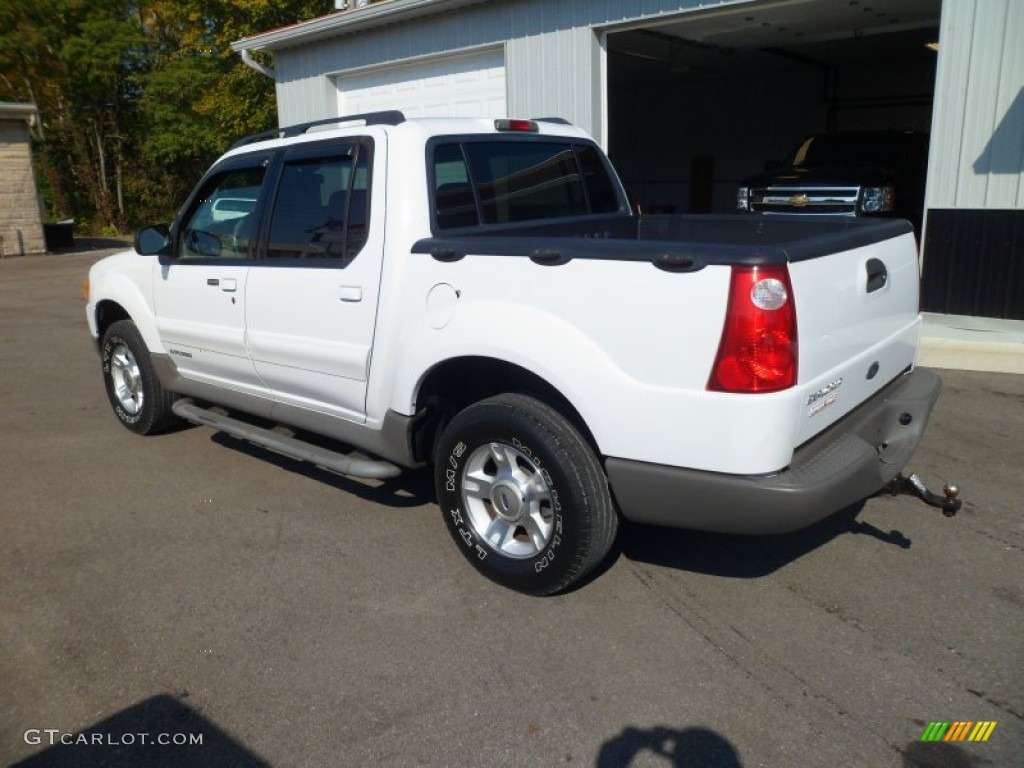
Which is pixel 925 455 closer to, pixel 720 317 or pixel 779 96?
pixel 720 317

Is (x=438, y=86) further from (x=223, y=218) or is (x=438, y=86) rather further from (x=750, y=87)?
(x=750, y=87)

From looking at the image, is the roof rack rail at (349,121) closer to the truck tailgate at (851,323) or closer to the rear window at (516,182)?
the rear window at (516,182)

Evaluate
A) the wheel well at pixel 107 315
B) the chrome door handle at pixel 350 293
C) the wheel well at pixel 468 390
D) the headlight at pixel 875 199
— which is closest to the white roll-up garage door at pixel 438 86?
the headlight at pixel 875 199

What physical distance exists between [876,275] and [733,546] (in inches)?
56.9

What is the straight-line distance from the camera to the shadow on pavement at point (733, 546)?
4.01m

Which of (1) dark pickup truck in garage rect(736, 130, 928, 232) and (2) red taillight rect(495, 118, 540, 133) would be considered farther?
(1) dark pickup truck in garage rect(736, 130, 928, 232)

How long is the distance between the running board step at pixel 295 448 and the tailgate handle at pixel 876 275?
87.9 inches

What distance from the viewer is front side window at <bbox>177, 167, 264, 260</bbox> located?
4.86 m

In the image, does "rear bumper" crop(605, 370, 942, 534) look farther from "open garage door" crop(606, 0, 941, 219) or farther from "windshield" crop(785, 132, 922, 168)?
"windshield" crop(785, 132, 922, 168)

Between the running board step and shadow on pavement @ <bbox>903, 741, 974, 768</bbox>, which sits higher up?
the running board step

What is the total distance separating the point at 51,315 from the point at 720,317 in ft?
38.5

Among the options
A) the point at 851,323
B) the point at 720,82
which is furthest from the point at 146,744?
the point at 720,82

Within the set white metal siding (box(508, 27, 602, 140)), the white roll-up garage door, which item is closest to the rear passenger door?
white metal siding (box(508, 27, 602, 140))

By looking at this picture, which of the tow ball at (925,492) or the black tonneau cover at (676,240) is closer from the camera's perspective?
the black tonneau cover at (676,240)
